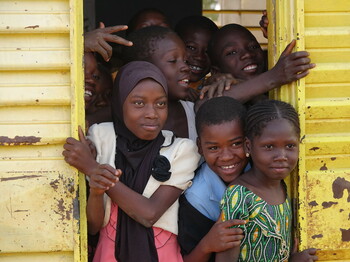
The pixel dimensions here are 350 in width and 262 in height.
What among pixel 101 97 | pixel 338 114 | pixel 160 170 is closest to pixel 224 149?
pixel 160 170

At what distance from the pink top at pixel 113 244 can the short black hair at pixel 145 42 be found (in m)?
0.99

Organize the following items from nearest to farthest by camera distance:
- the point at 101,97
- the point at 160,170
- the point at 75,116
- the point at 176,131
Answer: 1. the point at 75,116
2. the point at 160,170
3. the point at 176,131
4. the point at 101,97

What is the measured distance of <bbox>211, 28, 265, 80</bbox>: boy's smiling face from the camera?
12.3ft

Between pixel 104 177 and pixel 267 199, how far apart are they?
2.68 ft

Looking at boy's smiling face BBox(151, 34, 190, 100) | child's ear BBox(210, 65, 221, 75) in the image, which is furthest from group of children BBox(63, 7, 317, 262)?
child's ear BBox(210, 65, 221, 75)

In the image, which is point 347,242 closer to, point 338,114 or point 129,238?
point 338,114

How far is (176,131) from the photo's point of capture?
3.38 m

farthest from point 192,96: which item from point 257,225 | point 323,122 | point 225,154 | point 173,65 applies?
point 257,225

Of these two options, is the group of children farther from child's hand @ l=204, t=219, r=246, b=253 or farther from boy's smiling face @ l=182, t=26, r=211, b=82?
boy's smiling face @ l=182, t=26, r=211, b=82

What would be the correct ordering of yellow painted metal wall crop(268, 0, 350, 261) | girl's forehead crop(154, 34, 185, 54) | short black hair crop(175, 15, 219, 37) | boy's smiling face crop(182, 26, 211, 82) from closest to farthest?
yellow painted metal wall crop(268, 0, 350, 261) < girl's forehead crop(154, 34, 185, 54) < boy's smiling face crop(182, 26, 211, 82) < short black hair crop(175, 15, 219, 37)

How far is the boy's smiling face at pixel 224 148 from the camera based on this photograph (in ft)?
9.79

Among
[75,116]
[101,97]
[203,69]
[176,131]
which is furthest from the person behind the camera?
[203,69]

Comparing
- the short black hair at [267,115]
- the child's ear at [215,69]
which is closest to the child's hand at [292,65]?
the short black hair at [267,115]

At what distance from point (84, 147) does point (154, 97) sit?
1.52 feet
